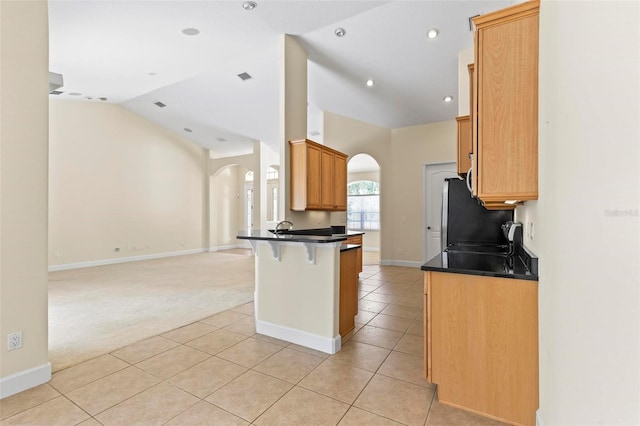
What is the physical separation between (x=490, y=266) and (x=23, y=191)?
3168 millimetres

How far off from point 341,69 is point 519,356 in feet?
14.6

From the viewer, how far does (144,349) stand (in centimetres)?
279

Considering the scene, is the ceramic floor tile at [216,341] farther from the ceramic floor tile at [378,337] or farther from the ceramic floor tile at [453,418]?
the ceramic floor tile at [453,418]

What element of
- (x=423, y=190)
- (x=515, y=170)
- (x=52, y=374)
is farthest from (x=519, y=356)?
(x=423, y=190)

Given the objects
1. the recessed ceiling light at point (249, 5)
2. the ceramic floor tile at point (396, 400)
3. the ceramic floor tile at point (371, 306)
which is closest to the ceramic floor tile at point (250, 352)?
the ceramic floor tile at point (396, 400)

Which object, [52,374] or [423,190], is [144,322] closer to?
[52,374]

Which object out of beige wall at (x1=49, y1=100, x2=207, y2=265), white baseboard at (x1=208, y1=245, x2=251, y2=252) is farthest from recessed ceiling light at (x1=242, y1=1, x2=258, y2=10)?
white baseboard at (x1=208, y1=245, x2=251, y2=252)

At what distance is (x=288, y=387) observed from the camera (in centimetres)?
214

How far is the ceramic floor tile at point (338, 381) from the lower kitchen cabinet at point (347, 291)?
1.66 ft

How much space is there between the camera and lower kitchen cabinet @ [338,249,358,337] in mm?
2959

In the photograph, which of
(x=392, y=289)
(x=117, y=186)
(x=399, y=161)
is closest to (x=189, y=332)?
(x=392, y=289)

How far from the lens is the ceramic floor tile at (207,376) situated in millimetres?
2135

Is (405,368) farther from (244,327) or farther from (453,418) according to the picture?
(244,327)

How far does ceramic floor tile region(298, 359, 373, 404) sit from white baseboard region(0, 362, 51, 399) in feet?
6.02
